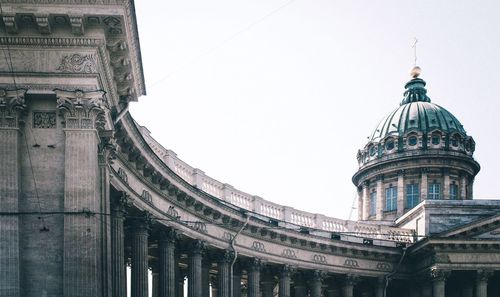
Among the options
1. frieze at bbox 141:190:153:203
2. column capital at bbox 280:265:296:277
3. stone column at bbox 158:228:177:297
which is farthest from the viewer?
column capital at bbox 280:265:296:277

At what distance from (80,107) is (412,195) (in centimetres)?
6941

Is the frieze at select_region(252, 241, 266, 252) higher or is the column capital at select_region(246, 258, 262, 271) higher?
the frieze at select_region(252, 241, 266, 252)

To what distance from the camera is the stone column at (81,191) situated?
103 feet

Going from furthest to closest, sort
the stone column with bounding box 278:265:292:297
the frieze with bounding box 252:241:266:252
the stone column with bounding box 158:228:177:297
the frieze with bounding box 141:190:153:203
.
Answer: the stone column with bounding box 278:265:292:297 < the frieze with bounding box 252:241:266:252 < the stone column with bounding box 158:228:177:297 < the frieze with bounding box 141:190:153:203

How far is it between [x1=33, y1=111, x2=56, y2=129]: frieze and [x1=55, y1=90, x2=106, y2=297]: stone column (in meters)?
0.46

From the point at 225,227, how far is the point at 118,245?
62.5ft

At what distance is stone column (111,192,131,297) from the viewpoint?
40.9 m

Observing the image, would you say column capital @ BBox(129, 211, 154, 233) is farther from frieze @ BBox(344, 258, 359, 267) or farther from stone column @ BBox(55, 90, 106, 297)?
frieze @ BBox(344, 258, 359, 267)

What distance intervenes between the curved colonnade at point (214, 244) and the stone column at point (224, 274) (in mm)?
63

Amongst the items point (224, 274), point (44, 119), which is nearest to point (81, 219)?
point (44, 119)

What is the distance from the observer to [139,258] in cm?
4741

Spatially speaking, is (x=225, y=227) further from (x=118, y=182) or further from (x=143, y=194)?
(x=118, y=182)

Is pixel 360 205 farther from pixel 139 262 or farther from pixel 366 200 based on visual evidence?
pixel 139 262

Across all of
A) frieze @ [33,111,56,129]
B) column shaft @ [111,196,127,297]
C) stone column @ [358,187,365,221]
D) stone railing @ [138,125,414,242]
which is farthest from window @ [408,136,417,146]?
frieze @ [33,111,56,129]
